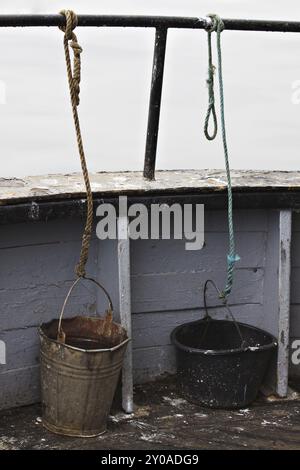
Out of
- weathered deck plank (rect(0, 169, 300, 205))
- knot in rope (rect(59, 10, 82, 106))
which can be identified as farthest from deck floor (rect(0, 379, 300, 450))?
knot in rope (rect(59, 10, 82, 106))

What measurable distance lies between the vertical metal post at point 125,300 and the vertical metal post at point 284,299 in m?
0.86

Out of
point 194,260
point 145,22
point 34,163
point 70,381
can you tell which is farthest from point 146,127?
point 34,163

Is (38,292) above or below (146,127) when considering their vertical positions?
below

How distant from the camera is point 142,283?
3.58 meters

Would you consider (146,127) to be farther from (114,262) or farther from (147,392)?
(147,392)

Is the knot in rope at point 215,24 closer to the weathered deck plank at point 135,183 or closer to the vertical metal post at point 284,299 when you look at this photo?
the weathered deck plank at point 135,183

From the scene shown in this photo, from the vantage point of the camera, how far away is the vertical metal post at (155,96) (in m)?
3.24

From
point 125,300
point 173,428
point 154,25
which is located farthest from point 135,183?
point 173,428

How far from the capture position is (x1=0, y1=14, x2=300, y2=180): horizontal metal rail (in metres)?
2.89

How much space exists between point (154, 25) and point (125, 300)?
4.50 ft

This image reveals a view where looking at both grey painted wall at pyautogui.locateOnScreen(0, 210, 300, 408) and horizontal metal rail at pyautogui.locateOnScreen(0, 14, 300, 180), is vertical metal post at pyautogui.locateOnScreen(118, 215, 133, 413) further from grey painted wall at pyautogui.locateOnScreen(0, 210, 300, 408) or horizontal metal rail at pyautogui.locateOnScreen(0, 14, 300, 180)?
horizontal metal rail at pyautogui.locateOnScreen(0, 14, 300, 180)

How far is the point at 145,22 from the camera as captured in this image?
312 centimetres

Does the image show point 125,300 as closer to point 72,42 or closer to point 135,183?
point 135,183

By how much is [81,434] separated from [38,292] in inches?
29.3
